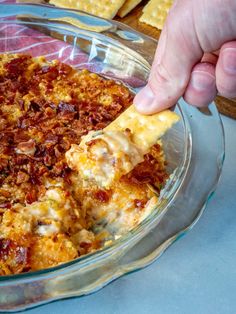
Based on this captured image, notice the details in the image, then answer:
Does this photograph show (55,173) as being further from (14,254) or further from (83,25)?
(83,25)

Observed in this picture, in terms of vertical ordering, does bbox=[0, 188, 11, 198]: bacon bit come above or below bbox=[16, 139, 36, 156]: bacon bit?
below

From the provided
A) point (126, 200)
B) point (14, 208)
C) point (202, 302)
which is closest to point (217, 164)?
point (126, 200)

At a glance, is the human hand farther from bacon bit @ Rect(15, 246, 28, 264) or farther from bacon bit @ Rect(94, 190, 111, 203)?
bacon bit @ Rect(15, 246, 28, 264)

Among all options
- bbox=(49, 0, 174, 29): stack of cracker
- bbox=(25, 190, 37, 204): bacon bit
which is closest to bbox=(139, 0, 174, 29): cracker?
bbox=(49, 0, 174, 29): stack of cracker

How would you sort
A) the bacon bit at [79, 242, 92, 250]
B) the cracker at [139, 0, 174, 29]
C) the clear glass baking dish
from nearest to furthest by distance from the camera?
1. the clear glass baking dish
2. the bacon bit at [79, 242, 92, 250]
3. the cracker at [139, 0, 174, 29]

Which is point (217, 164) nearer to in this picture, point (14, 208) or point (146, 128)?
point (146, 128)

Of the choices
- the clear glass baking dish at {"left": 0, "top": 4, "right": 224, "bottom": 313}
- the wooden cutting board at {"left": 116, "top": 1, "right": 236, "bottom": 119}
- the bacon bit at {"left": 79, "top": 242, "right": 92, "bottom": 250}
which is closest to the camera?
the clear glass baking dish at {"left": 0, "top": 4, "right": 224, "bottom": 313}
